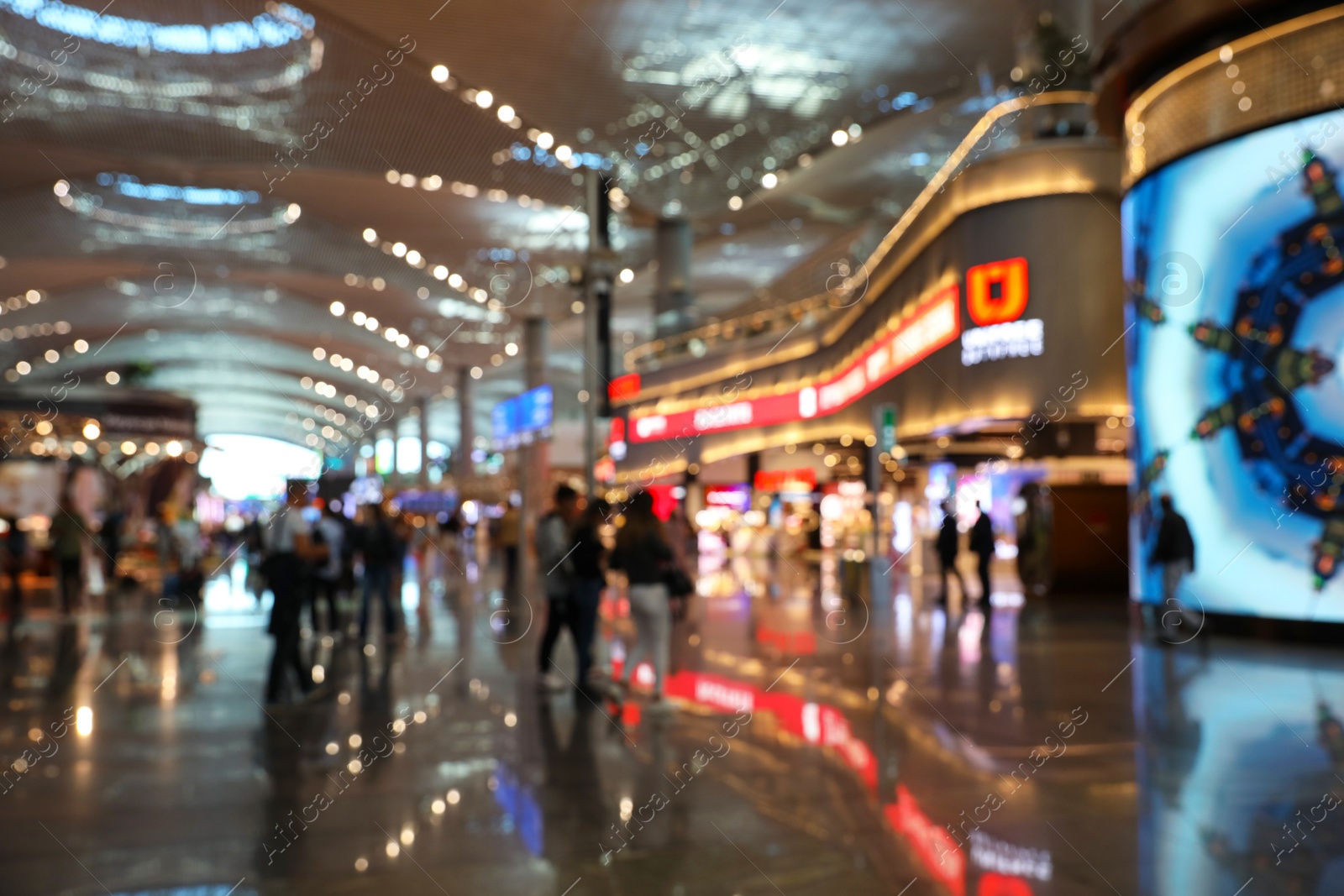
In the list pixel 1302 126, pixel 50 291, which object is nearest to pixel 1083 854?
pixel 1302 126

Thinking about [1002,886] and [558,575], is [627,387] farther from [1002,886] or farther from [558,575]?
[1002,886]

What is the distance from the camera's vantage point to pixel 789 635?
13656mm

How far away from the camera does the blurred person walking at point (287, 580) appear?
900 centimetres

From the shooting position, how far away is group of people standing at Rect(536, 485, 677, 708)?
8531 millimetres

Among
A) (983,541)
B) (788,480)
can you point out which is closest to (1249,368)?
(983,541)

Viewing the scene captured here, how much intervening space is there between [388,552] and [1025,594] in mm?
11245

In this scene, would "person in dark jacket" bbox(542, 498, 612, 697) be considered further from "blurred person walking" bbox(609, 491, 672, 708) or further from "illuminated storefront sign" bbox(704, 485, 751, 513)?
"illuminated storefront sign" bbox(704, 485, 751, 513)

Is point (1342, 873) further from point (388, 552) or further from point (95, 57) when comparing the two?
point (95, 57)

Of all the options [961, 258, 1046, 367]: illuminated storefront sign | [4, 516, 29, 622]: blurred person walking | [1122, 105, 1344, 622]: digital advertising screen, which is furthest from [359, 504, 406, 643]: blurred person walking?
[961, 258, 1046, 367]: illuminated storefront sign

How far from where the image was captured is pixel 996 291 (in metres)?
18.2

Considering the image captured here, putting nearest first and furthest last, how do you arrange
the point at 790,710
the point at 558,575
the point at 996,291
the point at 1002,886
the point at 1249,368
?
the point at 1002,886
the point at 790,710
the point at 558,575
the point at 1249,368
the point at 996,291

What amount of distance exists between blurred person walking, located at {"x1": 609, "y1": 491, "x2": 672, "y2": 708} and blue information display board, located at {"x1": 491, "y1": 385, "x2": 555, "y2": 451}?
25.6 ft

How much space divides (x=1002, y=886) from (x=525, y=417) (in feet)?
44.8

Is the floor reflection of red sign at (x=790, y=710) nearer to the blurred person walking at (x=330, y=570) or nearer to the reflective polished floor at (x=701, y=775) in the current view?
the reflective polished floor at (x=701, y=775)
